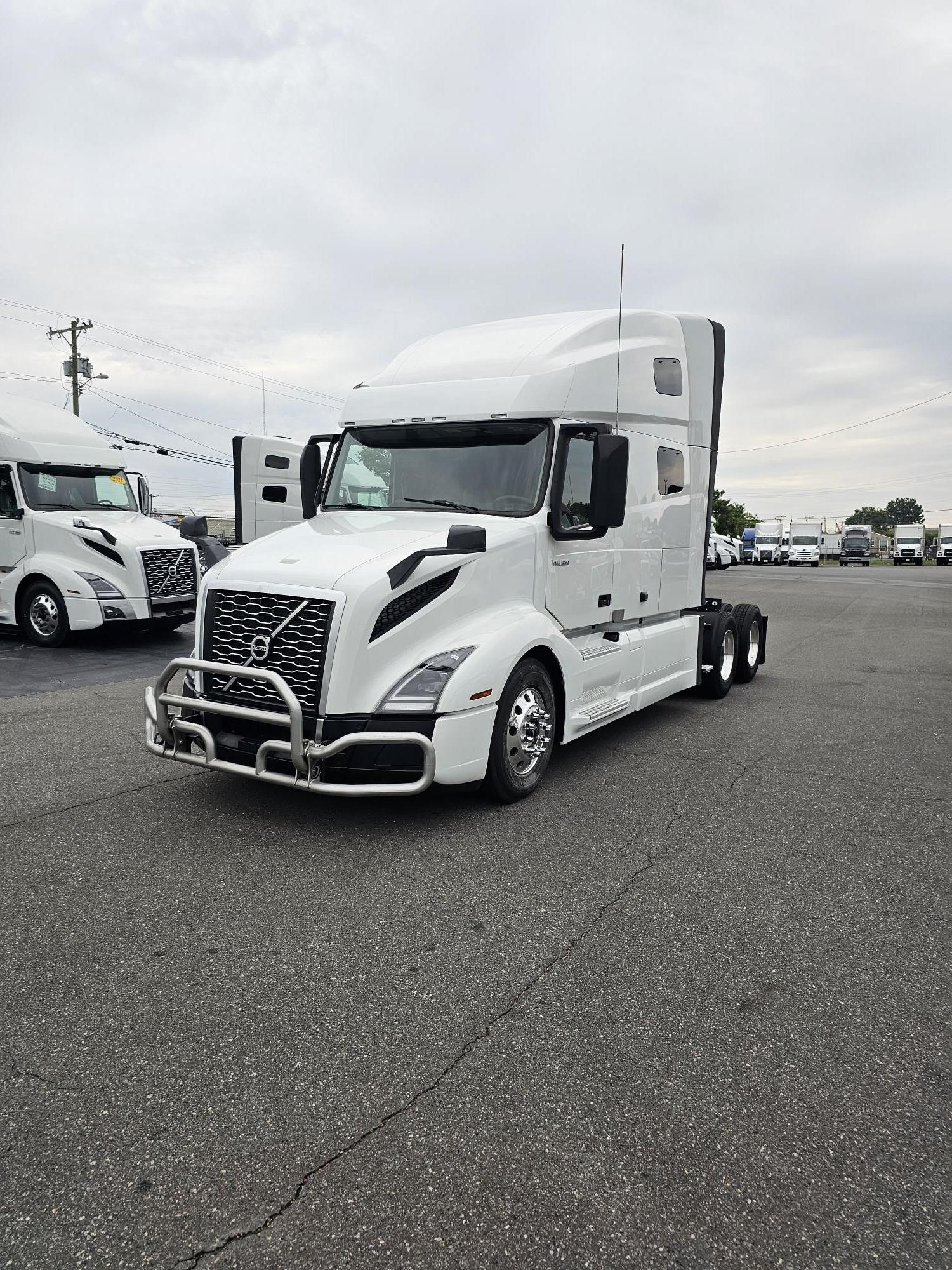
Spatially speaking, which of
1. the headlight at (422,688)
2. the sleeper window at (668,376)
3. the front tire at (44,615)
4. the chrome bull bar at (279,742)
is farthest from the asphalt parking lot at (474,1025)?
the front tire at (44,615)

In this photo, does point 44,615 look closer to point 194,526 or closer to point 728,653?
point 194,526

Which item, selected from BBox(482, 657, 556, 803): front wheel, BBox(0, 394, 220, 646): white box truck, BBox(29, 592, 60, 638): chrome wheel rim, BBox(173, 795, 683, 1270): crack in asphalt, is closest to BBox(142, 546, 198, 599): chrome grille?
BBox(0, 394, 220, 646): white box truck

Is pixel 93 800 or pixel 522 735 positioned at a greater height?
pixel 522 735

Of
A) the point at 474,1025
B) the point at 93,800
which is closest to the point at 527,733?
the point at 474,1025

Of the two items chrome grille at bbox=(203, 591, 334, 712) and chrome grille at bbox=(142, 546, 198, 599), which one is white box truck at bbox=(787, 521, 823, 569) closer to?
chrome grille at bbox=(142, 546, 198, 599)

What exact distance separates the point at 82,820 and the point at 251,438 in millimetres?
9466

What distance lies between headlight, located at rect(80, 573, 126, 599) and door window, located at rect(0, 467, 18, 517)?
1559mm

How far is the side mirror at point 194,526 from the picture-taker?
808 centimetres

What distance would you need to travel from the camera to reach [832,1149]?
7.95ft

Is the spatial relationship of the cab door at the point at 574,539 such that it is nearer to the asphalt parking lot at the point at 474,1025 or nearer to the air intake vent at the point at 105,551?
the asphalt parking lot at the point at 474,1025

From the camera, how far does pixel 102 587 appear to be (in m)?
12.0

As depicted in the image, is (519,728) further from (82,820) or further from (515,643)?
(82,820)

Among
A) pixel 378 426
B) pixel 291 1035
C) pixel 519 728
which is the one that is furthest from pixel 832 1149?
pixel 378 426

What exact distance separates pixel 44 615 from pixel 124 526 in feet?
5.63
